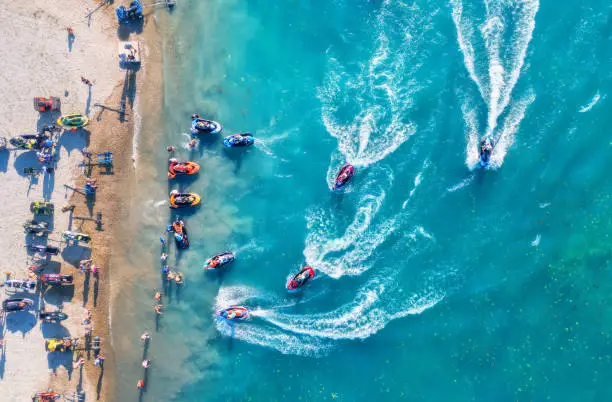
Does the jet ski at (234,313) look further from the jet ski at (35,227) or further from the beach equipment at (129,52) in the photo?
the beach equipment at (129,52)

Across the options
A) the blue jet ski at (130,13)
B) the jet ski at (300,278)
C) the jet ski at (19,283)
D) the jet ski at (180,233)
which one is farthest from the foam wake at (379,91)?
the jet ski at (19,283)

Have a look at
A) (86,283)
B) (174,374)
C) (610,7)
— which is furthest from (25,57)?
(610,7)

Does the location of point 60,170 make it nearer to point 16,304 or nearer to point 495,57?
point 16,304

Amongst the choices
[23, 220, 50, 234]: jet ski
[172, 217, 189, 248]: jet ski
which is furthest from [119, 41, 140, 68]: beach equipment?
[23, 220, 50, 234]: jet ski

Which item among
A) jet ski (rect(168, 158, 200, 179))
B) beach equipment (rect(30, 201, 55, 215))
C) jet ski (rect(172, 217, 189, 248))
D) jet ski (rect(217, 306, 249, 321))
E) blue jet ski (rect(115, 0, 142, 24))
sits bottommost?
jet ski (rect(217, 306, 249, 321))

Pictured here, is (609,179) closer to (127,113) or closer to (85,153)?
(127,113)

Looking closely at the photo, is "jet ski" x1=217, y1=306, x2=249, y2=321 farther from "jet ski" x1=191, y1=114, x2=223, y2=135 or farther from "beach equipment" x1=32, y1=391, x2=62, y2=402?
"beach equipment" x1=32, y1=391, x2=62, y2=402
